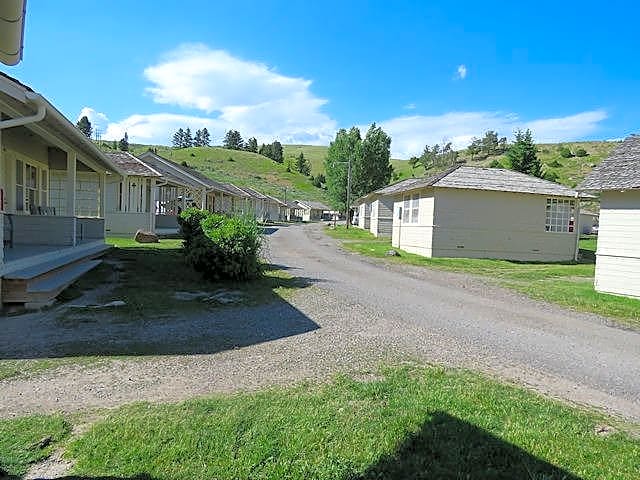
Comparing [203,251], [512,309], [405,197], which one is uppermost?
[405,197]

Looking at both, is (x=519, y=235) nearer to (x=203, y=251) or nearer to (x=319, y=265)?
(x=319, y=265)

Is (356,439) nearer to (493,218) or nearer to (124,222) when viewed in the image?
(493,218)

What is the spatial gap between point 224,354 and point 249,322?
1.73 m

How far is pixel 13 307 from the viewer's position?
7.63 metres

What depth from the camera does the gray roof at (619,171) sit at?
11.8 meters

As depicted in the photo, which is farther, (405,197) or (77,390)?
(405,197)

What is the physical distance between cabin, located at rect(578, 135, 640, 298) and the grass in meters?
0.56

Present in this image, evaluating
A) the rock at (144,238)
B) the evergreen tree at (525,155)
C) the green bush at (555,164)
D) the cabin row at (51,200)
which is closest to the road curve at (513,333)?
the cabin row at (51,200)

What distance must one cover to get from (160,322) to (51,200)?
16.6 m

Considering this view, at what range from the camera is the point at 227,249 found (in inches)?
422

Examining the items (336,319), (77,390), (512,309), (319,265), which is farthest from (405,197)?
(77,390)

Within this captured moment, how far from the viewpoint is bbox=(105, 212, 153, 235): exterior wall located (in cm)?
2364

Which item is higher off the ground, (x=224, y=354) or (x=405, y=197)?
(x=405, y=197)

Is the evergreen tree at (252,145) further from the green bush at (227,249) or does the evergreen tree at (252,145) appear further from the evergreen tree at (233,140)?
the green bush at (227,249)
